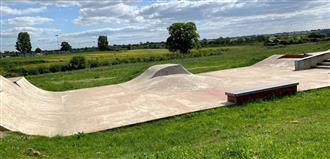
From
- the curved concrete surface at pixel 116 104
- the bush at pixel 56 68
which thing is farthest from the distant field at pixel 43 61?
the curved concrete surface at pixel 116 104

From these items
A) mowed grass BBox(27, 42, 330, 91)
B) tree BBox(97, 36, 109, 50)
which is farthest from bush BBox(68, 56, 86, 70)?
tree BBox(97, 36, 109, 50)

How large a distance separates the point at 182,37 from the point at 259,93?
53.1 meters

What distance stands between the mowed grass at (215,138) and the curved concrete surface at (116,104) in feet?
2.49

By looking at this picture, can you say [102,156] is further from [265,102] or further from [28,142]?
[265,102]

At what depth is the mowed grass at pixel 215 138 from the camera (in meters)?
5.36

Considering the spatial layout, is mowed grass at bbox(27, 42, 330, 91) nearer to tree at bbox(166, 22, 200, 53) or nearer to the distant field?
the distant field

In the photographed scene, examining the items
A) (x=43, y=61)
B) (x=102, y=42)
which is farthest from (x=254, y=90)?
(x=102, y=42)

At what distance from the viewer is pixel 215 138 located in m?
7.25

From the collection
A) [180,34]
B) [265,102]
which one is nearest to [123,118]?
[265,102]

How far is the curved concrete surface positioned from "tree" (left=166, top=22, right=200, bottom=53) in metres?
46.3

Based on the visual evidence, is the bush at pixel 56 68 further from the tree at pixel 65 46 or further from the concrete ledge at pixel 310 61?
the tree at pixel 65 46

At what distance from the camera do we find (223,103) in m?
11.1

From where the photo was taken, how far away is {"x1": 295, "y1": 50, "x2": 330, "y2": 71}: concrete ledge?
1902 centimetres

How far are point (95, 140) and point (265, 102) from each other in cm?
528
